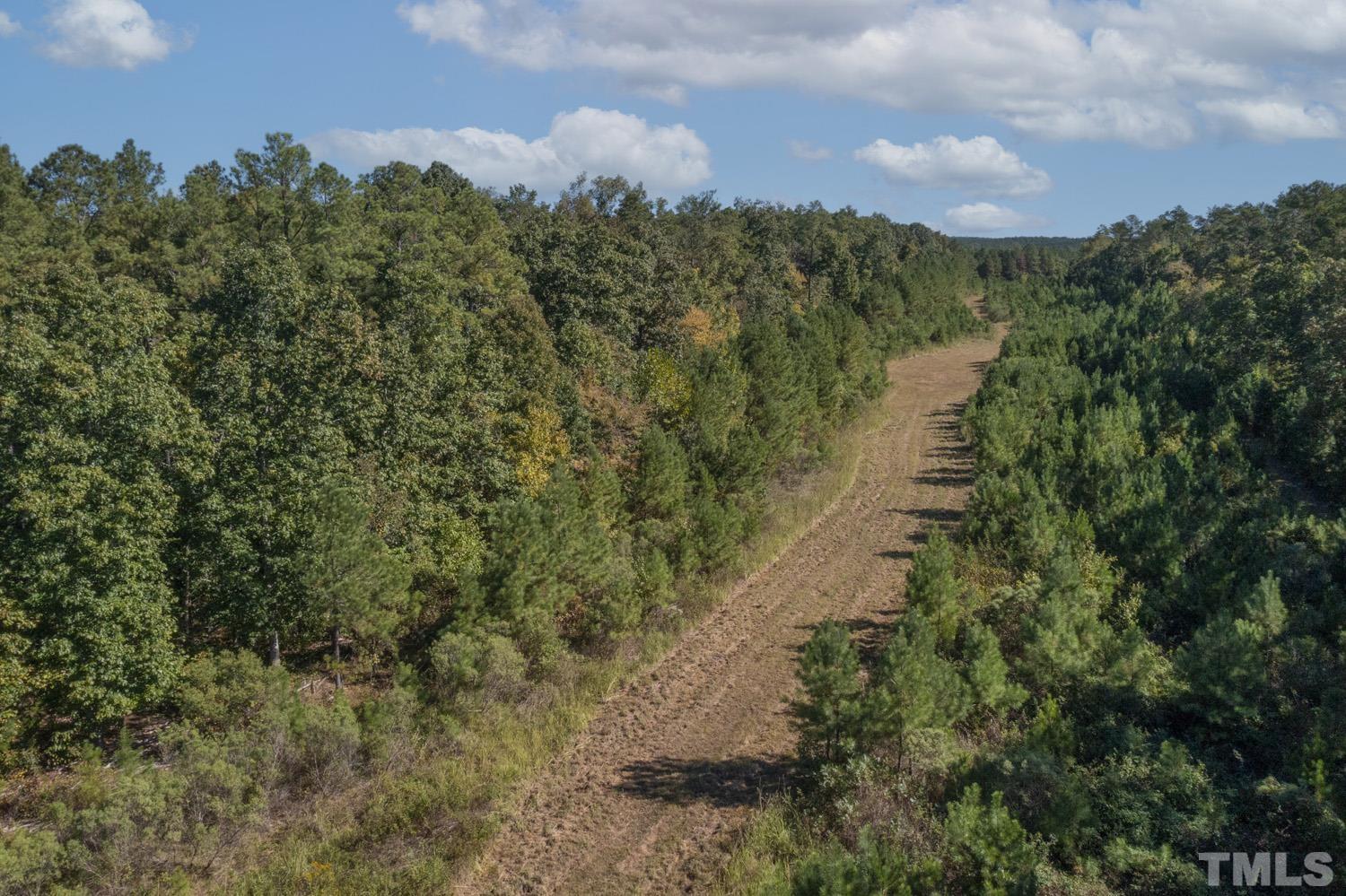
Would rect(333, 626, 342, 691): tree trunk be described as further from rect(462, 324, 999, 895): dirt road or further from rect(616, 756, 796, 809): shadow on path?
rect(616, 756, 796, 809): shadow on path

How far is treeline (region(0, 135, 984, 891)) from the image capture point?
15094 mm

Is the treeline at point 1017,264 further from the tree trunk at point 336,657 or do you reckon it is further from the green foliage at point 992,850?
the green foliage at point 992,850

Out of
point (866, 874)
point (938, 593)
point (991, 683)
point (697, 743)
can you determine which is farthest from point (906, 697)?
point (938, 593)

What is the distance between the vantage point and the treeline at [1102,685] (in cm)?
1100

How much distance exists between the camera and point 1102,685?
15070 mm

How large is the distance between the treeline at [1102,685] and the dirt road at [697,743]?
1529mm

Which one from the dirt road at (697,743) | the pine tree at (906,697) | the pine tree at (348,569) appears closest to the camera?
the dirt road at (697,743)

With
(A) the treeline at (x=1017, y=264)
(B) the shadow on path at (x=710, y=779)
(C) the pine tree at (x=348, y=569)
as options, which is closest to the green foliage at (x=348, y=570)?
(C) the pine tree at (x=348, y=569)

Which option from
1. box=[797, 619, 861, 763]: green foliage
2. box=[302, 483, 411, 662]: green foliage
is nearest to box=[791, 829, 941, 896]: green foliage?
box=[797, 619, 861, 763]: green foliage

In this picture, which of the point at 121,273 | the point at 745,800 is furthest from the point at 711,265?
the point at 745,800

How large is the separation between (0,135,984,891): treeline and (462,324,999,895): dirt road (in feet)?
4.50

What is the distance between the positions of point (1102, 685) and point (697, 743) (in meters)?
7.77

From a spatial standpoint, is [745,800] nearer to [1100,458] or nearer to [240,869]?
[240,869]

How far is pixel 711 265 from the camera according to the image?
2228 inches
